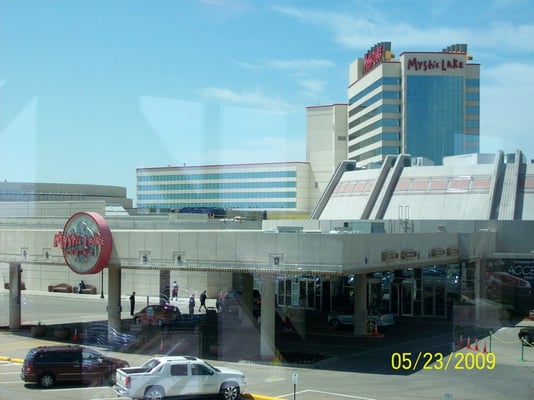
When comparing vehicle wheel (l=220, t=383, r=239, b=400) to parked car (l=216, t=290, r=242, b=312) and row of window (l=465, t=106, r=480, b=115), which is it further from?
row of window (l=465, t=106, r=480, b=115)

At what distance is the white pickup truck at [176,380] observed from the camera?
1185 centimetres

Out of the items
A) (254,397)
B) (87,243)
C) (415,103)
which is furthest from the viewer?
(415,103)

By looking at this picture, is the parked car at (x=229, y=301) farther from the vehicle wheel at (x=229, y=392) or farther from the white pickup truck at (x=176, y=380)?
the vehicle wheel at (x=229, y=392)

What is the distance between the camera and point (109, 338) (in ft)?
65.0

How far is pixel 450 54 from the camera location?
6975 centimetres

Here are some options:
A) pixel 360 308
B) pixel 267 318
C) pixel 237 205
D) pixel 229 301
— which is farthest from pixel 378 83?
pixel 267 318

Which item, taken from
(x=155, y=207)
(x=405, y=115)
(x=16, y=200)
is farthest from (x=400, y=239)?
(x=405, y=115)

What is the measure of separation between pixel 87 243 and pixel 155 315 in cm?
587

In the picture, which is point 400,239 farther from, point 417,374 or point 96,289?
point 96,289

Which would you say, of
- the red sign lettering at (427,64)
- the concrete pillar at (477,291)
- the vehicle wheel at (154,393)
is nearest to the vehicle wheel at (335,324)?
the concrete pillar at (477,291)

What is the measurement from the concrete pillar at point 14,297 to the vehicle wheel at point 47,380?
10202 mm

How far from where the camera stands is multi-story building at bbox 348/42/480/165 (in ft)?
221

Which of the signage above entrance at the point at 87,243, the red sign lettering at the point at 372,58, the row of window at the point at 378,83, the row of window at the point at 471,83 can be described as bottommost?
the signage above entrance at the point at 87,243

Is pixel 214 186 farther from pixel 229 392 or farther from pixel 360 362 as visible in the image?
pixel 229 392
